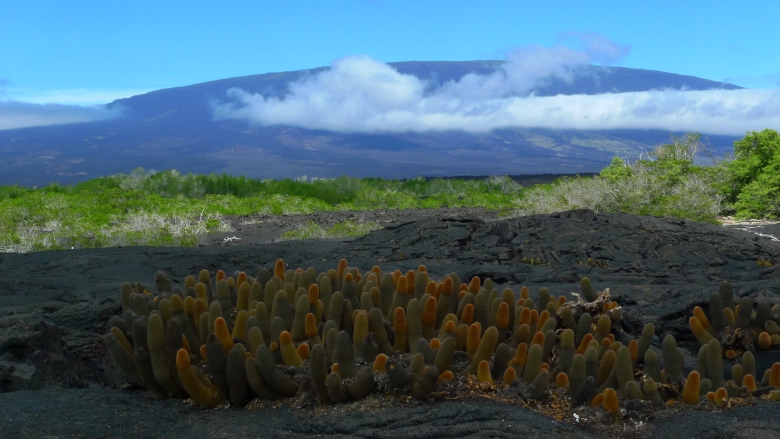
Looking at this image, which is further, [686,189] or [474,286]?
[686,189]

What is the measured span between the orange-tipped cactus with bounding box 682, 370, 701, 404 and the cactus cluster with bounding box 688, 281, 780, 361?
1389 mm

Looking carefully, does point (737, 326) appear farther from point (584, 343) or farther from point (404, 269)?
point (404, 269)

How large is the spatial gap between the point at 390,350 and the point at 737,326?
2.67m

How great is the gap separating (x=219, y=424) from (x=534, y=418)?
1.49 metres

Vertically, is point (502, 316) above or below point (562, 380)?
above

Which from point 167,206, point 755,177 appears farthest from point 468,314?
point 755,177

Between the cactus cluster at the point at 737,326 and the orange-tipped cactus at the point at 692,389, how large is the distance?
1.39m

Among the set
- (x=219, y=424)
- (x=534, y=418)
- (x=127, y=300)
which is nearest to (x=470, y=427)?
(x=534, y=418)

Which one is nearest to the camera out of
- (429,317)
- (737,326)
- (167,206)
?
(429,317)

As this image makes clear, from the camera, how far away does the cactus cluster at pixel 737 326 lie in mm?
4953

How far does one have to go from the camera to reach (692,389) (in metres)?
3.61

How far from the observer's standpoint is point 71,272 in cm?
1020

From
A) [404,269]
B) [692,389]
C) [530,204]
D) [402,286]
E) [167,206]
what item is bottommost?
[167,206]

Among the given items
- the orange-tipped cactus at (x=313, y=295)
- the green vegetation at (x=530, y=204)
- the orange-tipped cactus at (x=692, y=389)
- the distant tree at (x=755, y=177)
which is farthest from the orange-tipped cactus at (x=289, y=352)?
the distant tree at (x=755, y=177)
